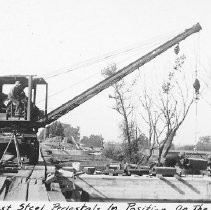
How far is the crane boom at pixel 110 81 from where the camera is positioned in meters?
14.9

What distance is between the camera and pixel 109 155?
108ft

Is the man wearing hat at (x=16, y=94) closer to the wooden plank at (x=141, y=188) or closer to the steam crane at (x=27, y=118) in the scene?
the steam crane at (x=27, y=118)

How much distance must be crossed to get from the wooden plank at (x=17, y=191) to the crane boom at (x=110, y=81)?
5.42m

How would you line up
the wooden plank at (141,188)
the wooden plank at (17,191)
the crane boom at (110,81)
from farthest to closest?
the crane boom at (110,81)
the wooden plank at (141,188)
the wooden plank at (17,191)

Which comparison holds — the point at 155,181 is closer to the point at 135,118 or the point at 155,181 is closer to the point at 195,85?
the point at 195,85

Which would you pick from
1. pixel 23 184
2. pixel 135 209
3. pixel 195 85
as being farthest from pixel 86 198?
pixel 195 85

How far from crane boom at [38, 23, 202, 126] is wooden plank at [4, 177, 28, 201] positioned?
5418 mm

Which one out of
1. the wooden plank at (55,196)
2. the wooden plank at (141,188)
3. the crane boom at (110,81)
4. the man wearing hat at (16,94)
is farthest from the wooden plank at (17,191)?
the crane boom at (110,81)

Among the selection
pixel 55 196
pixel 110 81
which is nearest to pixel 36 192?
pixel 55 196

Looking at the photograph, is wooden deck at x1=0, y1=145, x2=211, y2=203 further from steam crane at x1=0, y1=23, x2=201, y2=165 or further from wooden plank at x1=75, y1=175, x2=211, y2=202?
steam crane at x1=0, y1=23, x2=201, y2=165

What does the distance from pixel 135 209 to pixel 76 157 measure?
1721 centimetres

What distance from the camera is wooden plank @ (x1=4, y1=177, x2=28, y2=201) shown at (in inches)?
298

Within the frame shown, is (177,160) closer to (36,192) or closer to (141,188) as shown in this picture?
(141,188)

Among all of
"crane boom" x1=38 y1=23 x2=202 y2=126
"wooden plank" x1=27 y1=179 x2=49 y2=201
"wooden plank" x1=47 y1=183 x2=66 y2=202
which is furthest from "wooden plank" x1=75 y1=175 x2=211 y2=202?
"crane boom" x1=38 y1=23 x2=202 y2=126
